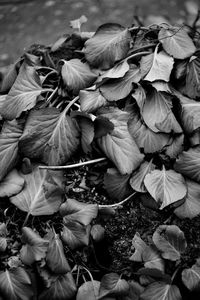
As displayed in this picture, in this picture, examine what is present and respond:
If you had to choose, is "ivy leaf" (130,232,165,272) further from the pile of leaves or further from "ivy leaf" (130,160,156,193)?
"ivy leaf" (130,160,156,193)

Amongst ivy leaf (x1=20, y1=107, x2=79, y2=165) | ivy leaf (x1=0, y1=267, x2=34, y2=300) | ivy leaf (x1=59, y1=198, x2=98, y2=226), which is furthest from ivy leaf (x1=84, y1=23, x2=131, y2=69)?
ivy leaf (x1=0, y1=267, x2=34, y2=300)

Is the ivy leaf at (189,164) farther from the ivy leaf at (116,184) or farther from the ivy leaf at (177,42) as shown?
the ivy leaf at (177,42)

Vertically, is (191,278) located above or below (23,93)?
below

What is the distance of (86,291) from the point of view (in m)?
1.25

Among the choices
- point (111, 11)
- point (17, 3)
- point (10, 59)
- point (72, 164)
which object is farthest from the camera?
point (17, 3)

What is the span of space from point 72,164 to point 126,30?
0.47 meters

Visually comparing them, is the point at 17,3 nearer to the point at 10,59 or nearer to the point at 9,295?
the point at 10,59

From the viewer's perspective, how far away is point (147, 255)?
1266mm

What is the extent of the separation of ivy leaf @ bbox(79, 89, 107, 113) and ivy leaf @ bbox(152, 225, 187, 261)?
392 mm

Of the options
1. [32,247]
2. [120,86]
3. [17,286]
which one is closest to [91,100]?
[120,86]

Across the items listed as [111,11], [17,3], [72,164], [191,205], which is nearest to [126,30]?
[72,164]

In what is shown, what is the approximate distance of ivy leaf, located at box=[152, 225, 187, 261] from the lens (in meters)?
1.25

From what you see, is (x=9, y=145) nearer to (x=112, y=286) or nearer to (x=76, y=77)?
(x=76, y=77)

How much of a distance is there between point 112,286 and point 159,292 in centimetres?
13
